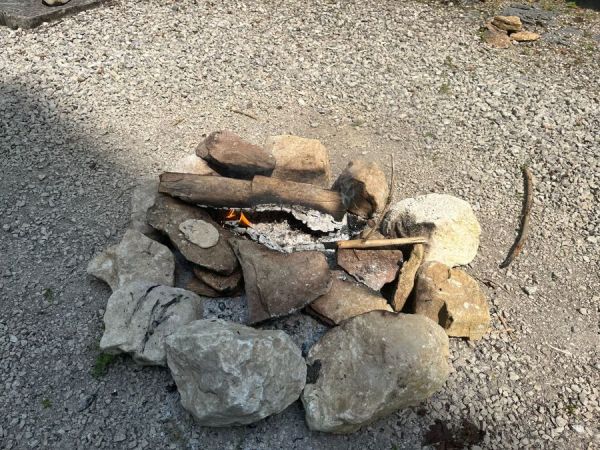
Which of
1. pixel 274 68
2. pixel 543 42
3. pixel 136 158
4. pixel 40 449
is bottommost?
pixel 40 449

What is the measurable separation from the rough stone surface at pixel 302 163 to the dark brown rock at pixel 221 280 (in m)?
0.82

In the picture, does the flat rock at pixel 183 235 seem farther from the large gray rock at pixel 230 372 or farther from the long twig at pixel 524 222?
the long twig at pixel 524 222

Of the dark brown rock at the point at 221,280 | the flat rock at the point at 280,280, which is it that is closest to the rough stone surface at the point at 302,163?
the flat rock at the point at 280,280

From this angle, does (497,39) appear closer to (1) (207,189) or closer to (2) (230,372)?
(1) (207,189)

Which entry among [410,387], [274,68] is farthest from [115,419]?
[274,68]

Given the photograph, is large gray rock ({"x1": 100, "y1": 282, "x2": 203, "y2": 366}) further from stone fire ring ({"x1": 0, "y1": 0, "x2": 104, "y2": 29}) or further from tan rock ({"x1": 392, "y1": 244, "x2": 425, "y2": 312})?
stone fire ring ({"x1": 0, "y1": 0, "x2": 104, "y2": 29})

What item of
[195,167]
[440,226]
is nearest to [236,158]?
[195,167]

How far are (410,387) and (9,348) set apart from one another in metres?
1.99

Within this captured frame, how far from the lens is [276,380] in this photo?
7.70 feet

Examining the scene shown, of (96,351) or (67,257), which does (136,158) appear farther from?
(96,351)

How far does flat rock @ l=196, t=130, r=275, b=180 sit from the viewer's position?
11.0 ft

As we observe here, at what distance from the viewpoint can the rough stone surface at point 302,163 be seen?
341 centimetres

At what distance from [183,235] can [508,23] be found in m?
4.26

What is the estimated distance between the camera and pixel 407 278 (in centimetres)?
289
